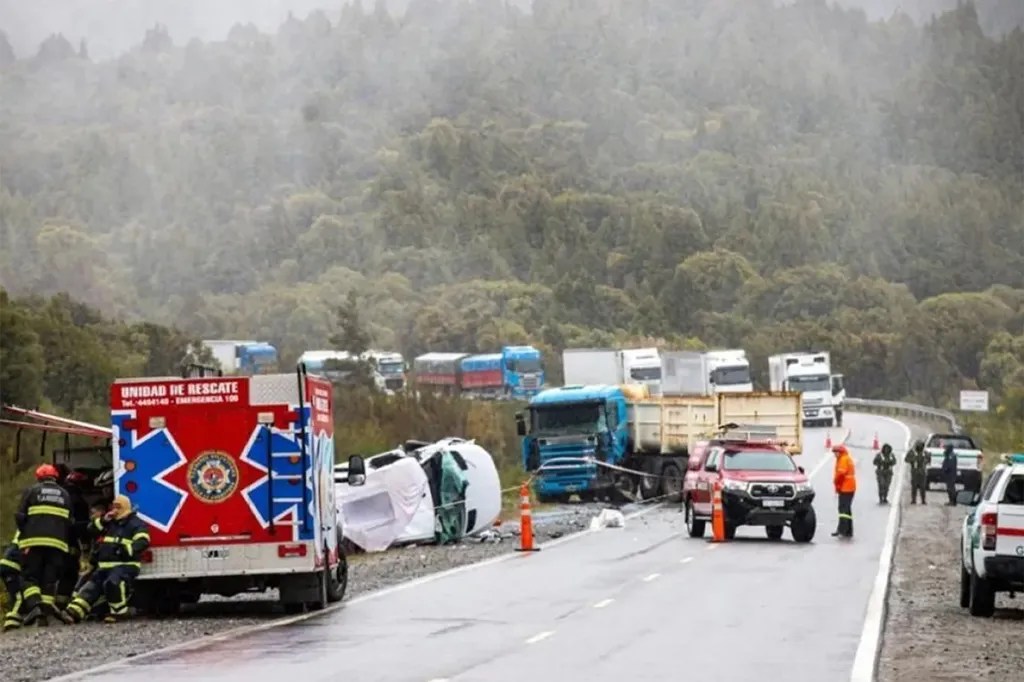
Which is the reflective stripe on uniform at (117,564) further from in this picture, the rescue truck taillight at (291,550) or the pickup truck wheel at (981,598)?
the pickup truck wheel at (981,598)

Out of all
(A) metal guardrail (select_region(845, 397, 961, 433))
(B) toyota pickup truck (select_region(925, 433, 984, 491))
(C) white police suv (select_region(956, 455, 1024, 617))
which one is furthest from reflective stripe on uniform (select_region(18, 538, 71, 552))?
(A) metal guardrail (select_region(845, 397, 961, 433))

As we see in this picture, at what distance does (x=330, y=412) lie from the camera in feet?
82.9

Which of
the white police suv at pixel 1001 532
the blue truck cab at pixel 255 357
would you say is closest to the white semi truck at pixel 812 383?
the blue truck cab at pixel 255 357

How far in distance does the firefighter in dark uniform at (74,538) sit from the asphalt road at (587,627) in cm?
301

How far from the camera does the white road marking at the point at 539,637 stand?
1933 cm

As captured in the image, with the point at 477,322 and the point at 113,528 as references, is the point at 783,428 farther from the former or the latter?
the point at 477,322

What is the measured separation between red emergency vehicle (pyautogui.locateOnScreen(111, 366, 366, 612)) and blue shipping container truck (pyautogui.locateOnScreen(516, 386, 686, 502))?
29.1 m

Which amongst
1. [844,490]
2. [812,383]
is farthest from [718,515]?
[812,383]

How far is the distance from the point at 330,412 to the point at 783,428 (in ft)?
93.9

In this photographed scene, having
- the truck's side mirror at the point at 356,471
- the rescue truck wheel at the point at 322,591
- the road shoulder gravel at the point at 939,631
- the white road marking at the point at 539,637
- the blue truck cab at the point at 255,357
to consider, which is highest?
the blue truck cab at the point at 255,357

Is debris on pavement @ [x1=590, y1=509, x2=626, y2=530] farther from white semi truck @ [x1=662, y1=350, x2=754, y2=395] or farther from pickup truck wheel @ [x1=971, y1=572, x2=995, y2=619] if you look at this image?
white semi truck @ [x1=662, y1=350, x2=754, y2=395]

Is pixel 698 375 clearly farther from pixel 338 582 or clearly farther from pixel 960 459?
pixel 338 582

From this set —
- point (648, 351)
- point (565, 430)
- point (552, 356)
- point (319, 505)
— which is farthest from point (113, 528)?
point (552, 356)

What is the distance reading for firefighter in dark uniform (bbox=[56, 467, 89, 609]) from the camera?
23.5m
